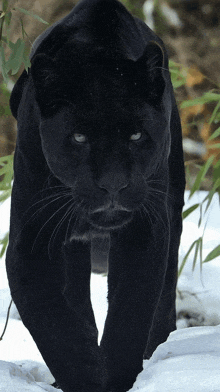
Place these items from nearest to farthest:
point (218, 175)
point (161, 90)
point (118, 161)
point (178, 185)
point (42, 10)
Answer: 1. point (118, 161)
2. point (161, 90)
3. point (178, 185)
4. point (218, 175)
5. point (42, 10)

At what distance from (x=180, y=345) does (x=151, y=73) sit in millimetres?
589

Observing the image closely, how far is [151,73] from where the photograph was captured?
4.47 feet

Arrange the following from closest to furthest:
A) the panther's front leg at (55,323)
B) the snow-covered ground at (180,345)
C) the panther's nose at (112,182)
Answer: the snow-covered ground at (180,345) → the panther's nose at (112,182) → the panther's front leg at (55,323)

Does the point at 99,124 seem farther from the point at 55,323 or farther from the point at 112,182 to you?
the point at 55,323

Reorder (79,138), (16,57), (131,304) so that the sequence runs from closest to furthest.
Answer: (16,57) < (79,138) < (131,304)

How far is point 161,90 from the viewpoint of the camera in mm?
1396

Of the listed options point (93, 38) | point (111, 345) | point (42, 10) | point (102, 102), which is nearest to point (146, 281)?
point (111, 345)

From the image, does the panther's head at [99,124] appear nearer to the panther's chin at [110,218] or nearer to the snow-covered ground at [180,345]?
the panther's chin at [110,218]

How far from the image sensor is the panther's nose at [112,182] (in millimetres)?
1270

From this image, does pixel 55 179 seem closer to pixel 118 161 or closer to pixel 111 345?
pixel 118 161

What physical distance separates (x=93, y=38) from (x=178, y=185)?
0.56 meters

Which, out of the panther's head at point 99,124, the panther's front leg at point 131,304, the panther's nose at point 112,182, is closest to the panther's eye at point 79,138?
the panther's head at point 99,124

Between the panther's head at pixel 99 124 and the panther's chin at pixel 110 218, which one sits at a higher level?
the panther's head at pixel 99 124

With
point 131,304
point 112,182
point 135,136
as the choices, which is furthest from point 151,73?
point 131,304
